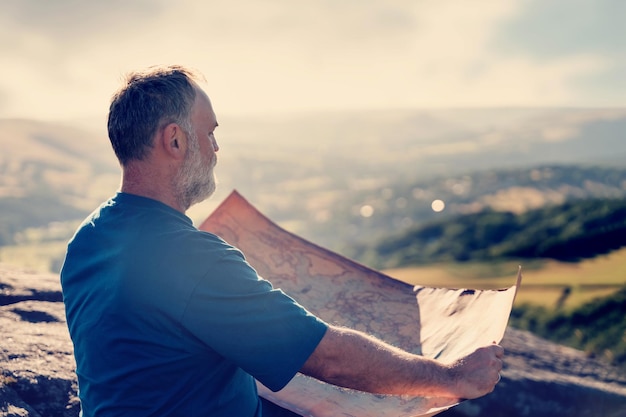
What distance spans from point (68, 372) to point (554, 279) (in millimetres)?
5458

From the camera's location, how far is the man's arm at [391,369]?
2059 mm

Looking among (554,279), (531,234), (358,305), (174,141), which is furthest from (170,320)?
(531,234)

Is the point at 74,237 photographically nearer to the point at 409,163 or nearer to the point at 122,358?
the point at 122,358

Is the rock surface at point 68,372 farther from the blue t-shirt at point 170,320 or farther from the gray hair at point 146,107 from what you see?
the gray hair at point 146,107

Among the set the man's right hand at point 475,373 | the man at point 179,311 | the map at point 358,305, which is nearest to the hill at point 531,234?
the map at point 358,305

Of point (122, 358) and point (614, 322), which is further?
point (614, 322)

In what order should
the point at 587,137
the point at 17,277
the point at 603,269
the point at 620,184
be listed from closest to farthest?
1. the point at 17,277
2. the point at 603,269
3. the point at 620,184
4. the point at 587,137

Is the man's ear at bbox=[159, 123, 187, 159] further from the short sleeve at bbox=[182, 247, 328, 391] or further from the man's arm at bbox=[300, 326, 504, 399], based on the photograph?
the man's arm at bbox=[300, 326, 504, 399]

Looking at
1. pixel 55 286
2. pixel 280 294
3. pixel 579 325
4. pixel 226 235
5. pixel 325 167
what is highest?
pixel 280 294

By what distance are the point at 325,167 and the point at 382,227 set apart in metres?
54.1

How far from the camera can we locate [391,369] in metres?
2.17

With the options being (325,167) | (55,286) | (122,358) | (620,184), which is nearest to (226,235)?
(55,286)

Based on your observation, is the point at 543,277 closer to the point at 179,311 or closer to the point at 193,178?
the point at 193,178

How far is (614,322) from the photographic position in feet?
17.9
